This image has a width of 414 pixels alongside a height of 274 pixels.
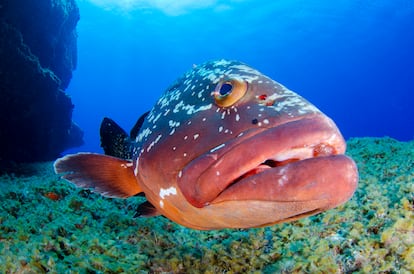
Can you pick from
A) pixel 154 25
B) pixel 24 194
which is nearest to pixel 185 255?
pixel 24 194

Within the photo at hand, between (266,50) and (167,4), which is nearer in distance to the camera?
(167,4)

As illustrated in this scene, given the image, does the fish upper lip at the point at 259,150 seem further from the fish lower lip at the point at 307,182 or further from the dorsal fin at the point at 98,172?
the dorsal fin at the point at 98,172

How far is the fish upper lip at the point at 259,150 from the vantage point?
Result: 1640 millimetres

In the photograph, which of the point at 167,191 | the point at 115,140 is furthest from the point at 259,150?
the point at 115,140

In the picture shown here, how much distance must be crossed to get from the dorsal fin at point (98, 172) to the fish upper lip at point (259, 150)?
134 cm

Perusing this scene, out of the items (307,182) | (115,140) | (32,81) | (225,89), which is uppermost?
(32,81)

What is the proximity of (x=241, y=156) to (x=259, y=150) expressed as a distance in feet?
0.36

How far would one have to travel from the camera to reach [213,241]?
3537mm

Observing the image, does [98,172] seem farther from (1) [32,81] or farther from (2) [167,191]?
(1) [32,81]

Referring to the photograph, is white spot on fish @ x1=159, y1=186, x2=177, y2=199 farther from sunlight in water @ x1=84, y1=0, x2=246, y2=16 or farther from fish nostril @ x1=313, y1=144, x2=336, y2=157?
sunlight in water @ x1=84, y1=0, x2=246, y2=16

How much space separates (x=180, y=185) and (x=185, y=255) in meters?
1.47

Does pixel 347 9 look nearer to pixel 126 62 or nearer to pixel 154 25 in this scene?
pixel 154 25

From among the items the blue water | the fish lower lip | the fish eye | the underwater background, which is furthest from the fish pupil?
the blue water

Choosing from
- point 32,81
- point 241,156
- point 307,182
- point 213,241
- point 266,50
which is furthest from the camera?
point 266,50
